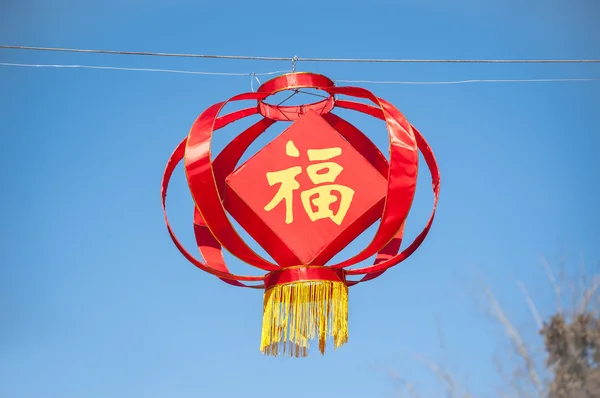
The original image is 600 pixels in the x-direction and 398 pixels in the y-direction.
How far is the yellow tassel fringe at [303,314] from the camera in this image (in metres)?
4.08

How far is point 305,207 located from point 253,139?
989 millimetres

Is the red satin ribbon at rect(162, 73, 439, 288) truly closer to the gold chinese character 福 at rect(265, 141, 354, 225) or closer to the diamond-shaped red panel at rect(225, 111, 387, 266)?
the diamond-shaped red panel at rect(225, 111, 387, 266)

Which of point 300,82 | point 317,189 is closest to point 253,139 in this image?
point 300,82

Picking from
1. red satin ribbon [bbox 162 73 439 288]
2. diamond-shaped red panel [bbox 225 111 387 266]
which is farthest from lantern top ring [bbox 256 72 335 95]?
diamond-shaped red panel [bbox 225 111 387 266]

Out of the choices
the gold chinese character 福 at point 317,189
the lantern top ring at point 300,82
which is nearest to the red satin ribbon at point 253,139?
the lantern top ring at point 300,82

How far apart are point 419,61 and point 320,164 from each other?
1168 millimetres

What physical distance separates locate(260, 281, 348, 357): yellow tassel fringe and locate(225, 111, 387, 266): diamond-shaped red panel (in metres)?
0.16

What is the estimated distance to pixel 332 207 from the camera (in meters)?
4.03

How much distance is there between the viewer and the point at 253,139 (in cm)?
492

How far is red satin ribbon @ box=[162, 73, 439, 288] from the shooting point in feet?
13.1

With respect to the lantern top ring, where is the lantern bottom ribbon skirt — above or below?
below

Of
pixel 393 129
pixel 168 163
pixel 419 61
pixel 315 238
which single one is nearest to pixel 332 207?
pixel 315 238

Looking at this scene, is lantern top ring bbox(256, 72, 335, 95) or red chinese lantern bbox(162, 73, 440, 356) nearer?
red chinese lantern bbox(162, 73, 440, 356)

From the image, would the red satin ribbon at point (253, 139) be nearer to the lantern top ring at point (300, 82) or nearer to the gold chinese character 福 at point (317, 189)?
the lantern top ring at point (300, 82)
